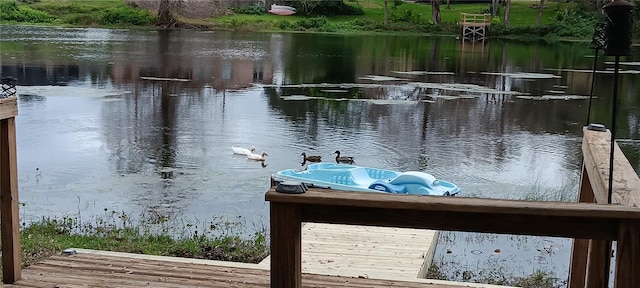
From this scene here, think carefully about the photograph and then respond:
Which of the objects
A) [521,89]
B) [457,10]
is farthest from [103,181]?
[457,10]

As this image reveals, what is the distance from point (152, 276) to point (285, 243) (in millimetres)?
1975

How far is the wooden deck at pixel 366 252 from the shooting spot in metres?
5.12

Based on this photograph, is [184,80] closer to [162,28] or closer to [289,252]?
[289,252]

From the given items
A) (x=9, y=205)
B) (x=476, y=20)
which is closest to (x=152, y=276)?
(x=9, y=205)

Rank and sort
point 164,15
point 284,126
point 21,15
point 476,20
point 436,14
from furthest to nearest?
point 436,14, point 164,15, point 21,15, point 476,20, point 284,126

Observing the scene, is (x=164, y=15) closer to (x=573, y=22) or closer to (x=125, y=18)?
(x=125, y=18)

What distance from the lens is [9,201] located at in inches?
161

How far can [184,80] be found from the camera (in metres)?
21.5

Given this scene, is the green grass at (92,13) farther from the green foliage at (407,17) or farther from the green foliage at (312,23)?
the green foliage at (407,17)

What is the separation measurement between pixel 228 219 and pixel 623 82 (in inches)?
709

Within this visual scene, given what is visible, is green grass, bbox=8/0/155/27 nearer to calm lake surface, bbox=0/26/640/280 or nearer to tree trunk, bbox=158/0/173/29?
tree trunk, bbox=158/0/173/29

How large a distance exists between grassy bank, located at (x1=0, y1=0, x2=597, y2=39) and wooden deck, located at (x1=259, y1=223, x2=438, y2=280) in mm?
42483

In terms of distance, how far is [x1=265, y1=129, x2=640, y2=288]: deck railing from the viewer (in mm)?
2377

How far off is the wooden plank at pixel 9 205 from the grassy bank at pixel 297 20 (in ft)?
147
